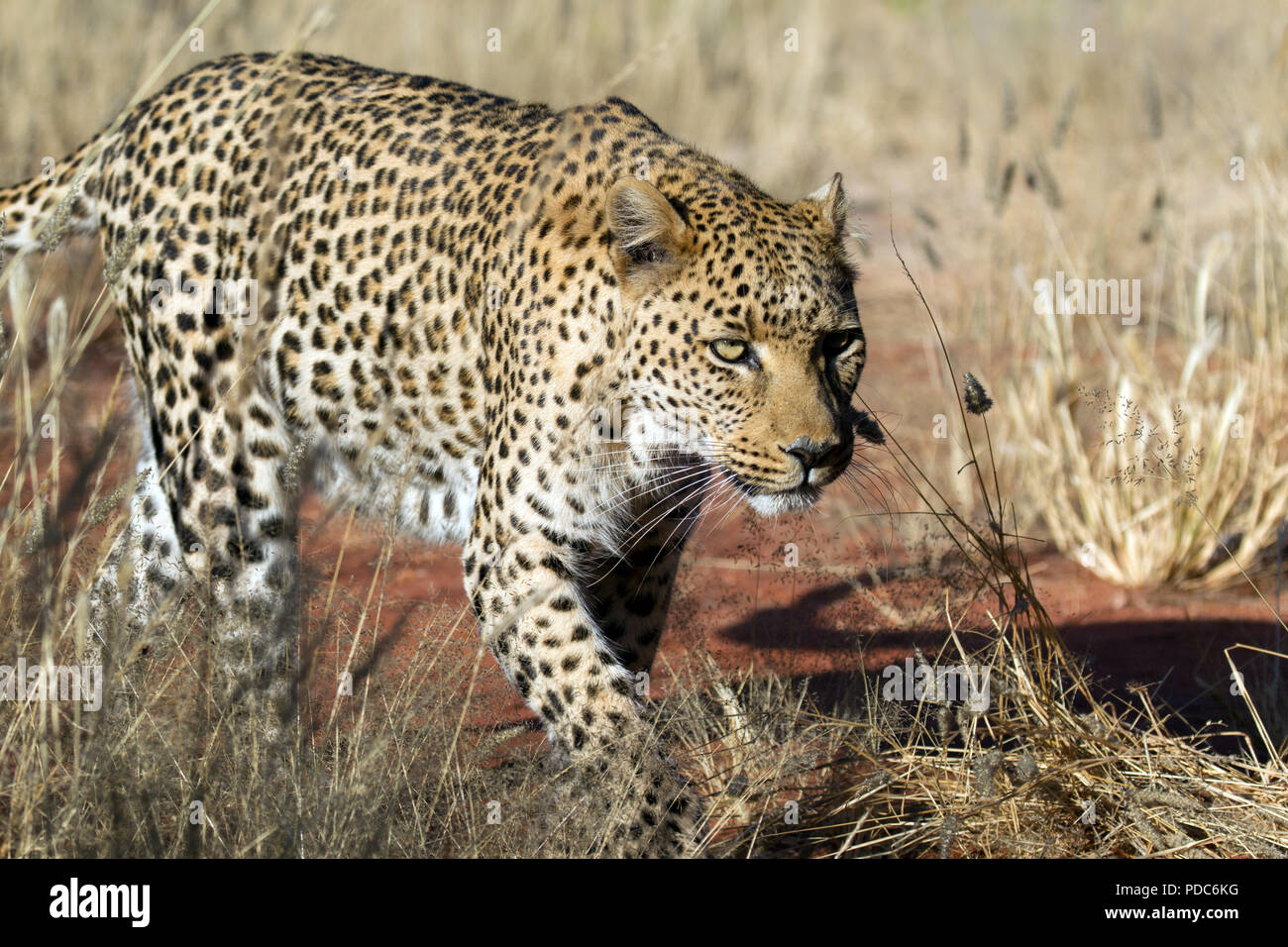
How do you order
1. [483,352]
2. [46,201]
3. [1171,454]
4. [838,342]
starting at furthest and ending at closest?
[1171,454] → [46,201] → [483,352] → [838,342]

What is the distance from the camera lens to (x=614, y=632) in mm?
4980

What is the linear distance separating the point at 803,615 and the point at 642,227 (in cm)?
244

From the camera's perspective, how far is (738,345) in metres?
4.20

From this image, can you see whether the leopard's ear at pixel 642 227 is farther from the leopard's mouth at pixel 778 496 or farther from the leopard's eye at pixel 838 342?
the leopard's mouth at pixel 778 496

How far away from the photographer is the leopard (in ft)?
13.7

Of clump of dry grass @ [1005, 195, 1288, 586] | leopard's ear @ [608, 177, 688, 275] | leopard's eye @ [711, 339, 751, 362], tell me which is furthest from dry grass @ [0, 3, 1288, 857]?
leopard's ear @ [608, 177, 688, 275]

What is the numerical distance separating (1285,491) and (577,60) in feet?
26.5

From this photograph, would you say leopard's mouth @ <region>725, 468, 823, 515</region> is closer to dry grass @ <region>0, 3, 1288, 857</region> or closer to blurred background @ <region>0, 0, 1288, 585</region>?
dry grass @ <region>0, 3, 1288, 857</region>

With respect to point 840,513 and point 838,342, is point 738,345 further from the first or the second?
point 840,513

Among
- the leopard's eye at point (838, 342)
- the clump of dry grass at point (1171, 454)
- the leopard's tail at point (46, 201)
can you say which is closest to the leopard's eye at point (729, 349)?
the leopard's eye at point (838, 342)

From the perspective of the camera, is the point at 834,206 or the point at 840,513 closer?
the point at 834,206

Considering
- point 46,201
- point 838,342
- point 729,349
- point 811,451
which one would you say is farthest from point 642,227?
point 46,201

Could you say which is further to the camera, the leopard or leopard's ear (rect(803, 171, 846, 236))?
leopard's ear (rect(803, 171, 846, 236))

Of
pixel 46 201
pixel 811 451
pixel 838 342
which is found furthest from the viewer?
pixel 46 201
